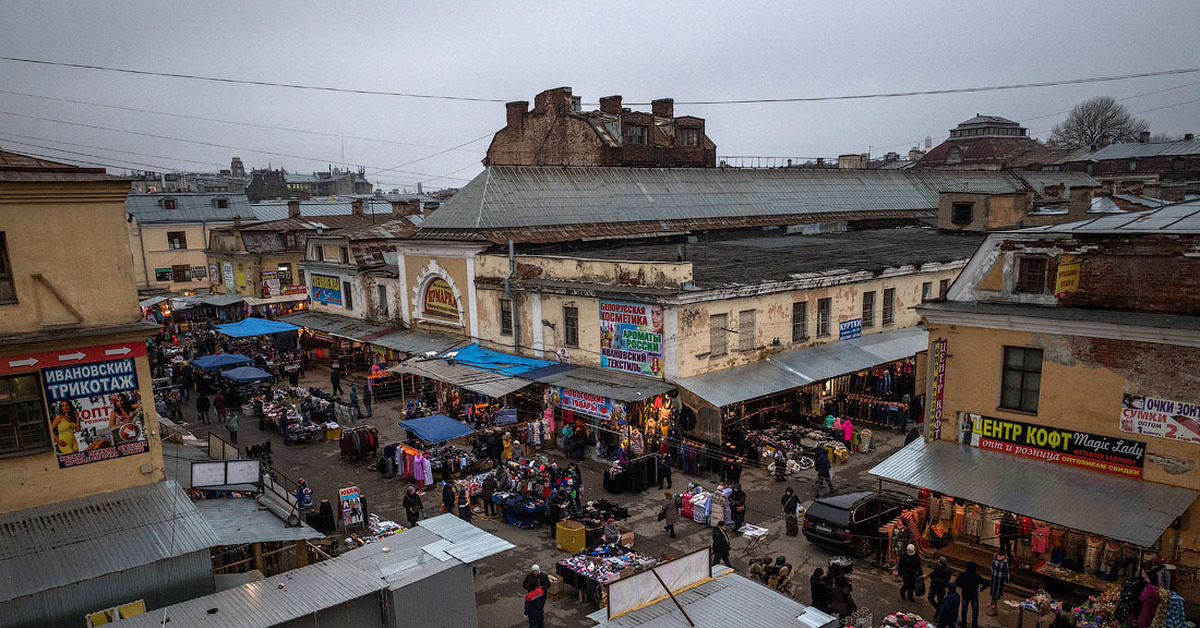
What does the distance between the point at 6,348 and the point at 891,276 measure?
1044 inches

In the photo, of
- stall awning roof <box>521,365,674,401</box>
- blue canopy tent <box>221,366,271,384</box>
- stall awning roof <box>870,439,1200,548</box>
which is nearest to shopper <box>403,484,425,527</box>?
stall awning roof <box>521,365,674,401</box>

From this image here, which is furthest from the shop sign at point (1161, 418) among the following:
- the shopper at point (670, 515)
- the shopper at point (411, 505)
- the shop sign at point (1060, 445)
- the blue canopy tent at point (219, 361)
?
the blue canopy tent at point (219, 361)

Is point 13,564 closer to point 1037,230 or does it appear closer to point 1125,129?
point 1037,230

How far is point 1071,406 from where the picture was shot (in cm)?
1345

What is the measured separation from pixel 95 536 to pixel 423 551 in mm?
5260

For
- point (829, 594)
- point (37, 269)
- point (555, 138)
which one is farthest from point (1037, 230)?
point (555, 138)

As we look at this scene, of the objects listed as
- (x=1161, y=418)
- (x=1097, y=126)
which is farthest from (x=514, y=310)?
(x=1097, y=126)

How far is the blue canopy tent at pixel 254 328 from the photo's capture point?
1273 inches

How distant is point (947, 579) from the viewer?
12781mm

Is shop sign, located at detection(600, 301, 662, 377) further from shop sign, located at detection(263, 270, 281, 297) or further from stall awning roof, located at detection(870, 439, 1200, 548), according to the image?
shop sign, located at detection(263, 270, 281, 297)

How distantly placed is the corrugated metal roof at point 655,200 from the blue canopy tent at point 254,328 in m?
9.63

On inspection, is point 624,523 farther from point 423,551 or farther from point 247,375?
point 247,375

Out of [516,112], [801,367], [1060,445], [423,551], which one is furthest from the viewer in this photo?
Result: [516,112]

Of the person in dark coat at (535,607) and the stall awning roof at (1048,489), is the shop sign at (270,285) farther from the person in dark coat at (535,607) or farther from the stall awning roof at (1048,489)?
the stall awning roof at (1048,489)
